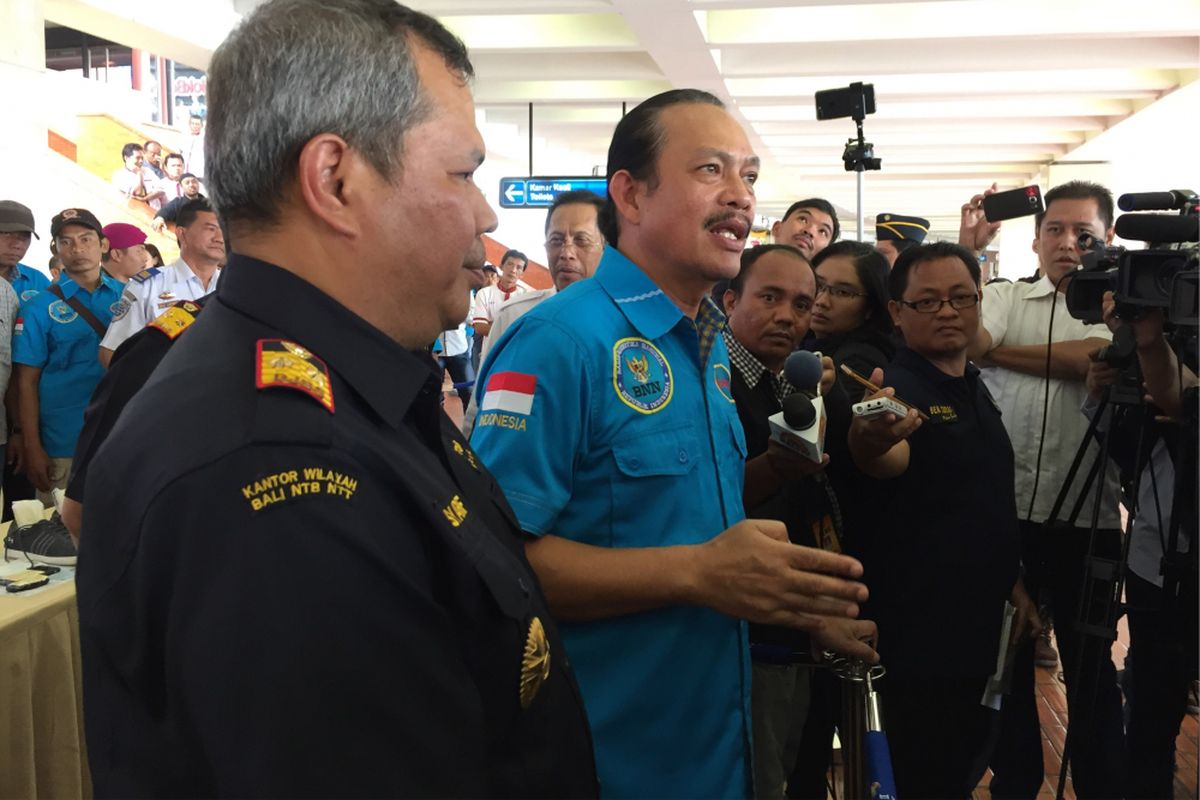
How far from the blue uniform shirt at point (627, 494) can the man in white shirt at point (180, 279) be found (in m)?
2.87

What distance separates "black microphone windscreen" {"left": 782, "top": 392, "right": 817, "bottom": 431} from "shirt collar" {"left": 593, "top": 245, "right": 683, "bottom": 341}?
22cm

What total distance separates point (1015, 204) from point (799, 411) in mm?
2092

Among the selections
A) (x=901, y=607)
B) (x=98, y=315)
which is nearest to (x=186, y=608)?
(x=901, y=607)

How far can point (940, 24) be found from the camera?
291 inches

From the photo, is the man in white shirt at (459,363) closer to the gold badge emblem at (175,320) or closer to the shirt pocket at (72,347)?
the shirt pocket at (72,347)

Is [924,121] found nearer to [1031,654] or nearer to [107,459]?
[1031,654]

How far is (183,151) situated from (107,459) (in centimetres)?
1656

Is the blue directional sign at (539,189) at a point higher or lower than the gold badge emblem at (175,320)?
higher

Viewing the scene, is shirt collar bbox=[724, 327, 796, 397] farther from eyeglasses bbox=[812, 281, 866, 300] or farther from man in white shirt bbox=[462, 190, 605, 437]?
man in white shirt bbox=[462, 190, 605, 437]

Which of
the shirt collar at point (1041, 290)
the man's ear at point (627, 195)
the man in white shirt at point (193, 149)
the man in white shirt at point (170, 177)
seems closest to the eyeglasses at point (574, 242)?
the shirt collar at point (1041, 290)

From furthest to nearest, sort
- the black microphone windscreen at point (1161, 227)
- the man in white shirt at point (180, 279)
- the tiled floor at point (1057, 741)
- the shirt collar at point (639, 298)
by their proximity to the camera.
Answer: the man in white shirt at point (180, 279)
the tiled floor at point (1057, 741)
the black microphone windscreen at point (1161, 227)
the shirt collar at point (639, 298)

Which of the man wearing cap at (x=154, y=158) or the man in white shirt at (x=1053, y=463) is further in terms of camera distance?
the man wearing cap at (x=154, y=158)

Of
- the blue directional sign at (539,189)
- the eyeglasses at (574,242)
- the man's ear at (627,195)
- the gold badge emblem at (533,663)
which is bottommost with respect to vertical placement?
the gold badge emblem at (533,663)

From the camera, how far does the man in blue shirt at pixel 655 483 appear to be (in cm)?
128
